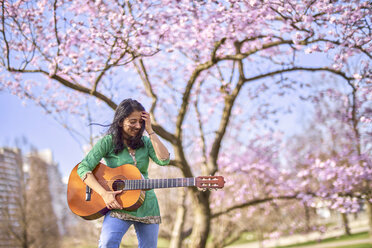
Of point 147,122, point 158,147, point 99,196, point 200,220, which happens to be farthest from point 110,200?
point 200,220

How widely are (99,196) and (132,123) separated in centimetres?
55

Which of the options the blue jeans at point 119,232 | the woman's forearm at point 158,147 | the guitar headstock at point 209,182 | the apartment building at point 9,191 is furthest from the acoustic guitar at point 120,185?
the apartment building at point 9,191

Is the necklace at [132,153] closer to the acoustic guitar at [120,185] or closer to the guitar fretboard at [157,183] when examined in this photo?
the acoustic guitar at [120,185]

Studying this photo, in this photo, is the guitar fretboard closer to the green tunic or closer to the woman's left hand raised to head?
the green tunic

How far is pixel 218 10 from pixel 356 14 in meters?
1.92

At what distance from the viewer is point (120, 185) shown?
111 inches

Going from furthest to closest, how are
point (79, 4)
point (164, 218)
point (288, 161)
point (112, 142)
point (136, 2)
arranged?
1. point (288, 161)
2. point (164, 218)
3. point (79, 4)
4. point (136, 2)
5. point (112, 142)

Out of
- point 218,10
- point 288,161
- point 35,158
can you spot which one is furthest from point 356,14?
point 35,158

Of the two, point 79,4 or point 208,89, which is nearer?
point 79,4

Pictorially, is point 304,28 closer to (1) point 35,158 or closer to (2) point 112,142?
(2) point 112,142

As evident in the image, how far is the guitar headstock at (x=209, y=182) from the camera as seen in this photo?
2701mm

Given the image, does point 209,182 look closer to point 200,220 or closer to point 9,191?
point 200,220

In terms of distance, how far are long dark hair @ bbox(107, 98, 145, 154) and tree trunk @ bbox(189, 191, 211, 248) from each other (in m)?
4.16

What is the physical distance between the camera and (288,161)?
16.2 metres
